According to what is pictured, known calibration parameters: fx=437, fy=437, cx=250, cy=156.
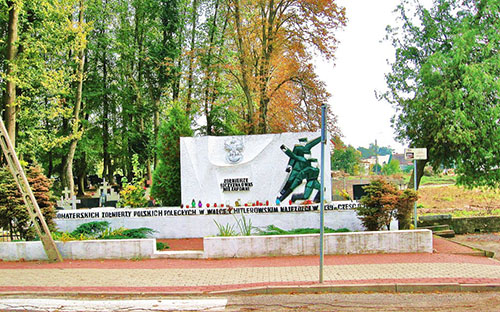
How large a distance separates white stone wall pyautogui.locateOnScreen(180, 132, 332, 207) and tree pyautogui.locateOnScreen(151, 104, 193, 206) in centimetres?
134

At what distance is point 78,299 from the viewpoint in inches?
327

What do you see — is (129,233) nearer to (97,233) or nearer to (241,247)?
(97,233)

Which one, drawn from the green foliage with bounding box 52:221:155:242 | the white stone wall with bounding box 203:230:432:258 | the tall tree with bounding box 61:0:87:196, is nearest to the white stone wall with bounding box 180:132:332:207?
the green foliage with bounding box 52:221:155:242

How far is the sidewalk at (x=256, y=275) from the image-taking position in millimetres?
8641

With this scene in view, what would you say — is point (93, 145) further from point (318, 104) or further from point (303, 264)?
point (303, 264)

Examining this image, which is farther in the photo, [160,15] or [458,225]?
[160,15]

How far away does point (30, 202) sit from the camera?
11.4 meters

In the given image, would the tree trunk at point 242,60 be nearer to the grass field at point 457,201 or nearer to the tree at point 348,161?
the grass field at point 457,201

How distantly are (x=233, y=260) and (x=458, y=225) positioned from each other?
34.8ft

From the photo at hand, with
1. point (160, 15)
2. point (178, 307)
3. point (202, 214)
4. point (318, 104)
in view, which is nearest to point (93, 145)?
point (160, 15)

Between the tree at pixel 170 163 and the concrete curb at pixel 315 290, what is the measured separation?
8541 millimetres

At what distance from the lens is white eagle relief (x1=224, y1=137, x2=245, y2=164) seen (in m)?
15.8

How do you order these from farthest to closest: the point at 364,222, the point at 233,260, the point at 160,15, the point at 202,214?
the point at 160,15, the point at 202,214, the point at 364,222, the point at 233,260

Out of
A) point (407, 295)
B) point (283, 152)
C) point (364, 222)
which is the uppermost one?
point (283, 152)
